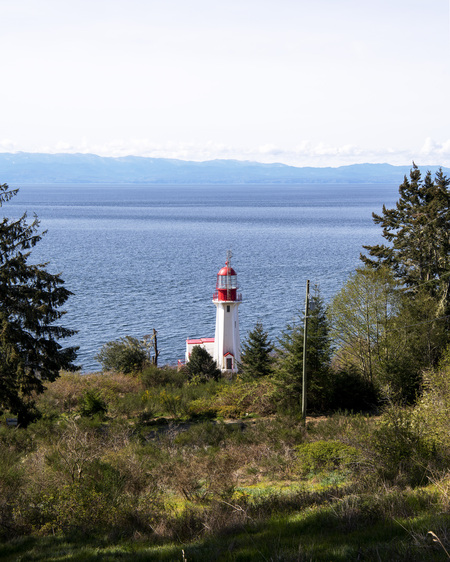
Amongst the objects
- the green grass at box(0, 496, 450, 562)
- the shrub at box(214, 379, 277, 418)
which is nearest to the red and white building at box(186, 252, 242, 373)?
the shrub at box(214, 379, 277, 418)

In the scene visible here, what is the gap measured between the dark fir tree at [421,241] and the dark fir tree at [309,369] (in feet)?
21.1

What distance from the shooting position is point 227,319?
1527 inches

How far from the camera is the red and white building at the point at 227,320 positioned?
126ft

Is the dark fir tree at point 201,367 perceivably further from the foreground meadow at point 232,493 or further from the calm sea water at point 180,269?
the foreground meadow at point 232,493

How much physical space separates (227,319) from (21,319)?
20.2 meters

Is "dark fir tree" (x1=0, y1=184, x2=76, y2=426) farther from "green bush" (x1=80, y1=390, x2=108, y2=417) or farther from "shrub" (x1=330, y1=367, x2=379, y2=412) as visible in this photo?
"shrub" (x1=330, y1=367, x2=379, y2=412)

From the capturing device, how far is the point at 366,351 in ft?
87.4

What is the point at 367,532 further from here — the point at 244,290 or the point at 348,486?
the point at 244,290

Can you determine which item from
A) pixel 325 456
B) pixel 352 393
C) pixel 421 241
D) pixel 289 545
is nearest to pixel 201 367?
pixel 352 393

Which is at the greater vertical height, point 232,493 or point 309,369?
point 232,493

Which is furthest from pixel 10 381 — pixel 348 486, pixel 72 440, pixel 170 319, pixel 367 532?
pixel 170 319

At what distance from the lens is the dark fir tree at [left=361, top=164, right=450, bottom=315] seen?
2887cm

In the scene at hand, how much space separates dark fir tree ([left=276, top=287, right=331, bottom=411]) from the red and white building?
14168 mm

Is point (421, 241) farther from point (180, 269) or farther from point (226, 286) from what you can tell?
point (180, 269)
